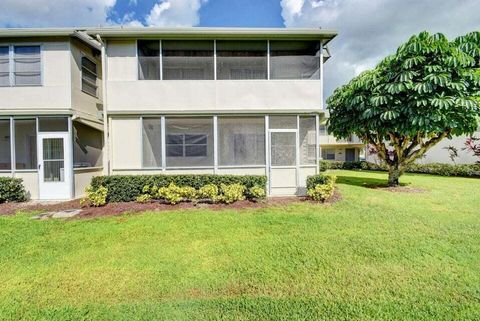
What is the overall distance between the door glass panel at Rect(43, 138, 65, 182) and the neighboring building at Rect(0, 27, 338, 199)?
1.6 inches

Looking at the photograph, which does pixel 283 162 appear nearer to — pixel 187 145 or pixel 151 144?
pixel 187 145

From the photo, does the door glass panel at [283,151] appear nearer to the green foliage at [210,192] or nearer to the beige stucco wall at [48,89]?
the green foliage at [210,192]

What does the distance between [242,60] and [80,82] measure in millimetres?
7032

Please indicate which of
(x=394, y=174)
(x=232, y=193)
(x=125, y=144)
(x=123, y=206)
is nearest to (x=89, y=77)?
(x=125, y=144)

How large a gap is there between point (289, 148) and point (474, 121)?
7.20 metres

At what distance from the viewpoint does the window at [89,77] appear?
36.0 feet

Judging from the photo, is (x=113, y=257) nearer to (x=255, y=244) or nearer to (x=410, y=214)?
(x=255, y=244)

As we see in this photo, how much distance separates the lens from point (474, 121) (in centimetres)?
968

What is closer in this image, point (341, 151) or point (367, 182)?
point (367, 182)

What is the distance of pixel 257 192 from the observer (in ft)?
28.6

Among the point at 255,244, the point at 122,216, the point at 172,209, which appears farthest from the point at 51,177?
the point at 255,244

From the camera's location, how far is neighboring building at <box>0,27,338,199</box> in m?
9.84

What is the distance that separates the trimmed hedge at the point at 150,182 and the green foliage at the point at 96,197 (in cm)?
17

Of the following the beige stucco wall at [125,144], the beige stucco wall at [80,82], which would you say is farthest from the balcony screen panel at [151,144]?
the beige stucco wall at [80,82]
